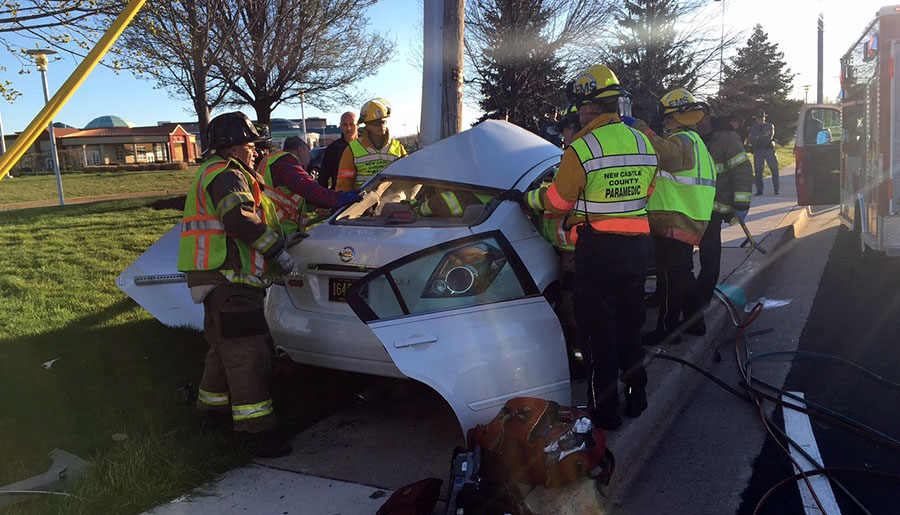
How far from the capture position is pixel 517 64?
67.1ft

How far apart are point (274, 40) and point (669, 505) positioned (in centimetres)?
1227

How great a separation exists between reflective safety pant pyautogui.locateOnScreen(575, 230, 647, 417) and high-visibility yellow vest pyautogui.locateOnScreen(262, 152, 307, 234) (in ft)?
7.96

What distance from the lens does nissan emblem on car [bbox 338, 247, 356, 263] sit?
3.77m

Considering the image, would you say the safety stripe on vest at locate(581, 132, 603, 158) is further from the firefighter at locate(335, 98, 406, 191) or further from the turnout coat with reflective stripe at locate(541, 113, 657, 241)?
the firefighter at locate(335, 98, 406, 191)

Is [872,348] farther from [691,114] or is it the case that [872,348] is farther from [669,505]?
[669,505]

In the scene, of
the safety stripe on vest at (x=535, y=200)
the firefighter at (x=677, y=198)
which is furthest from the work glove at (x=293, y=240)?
the firefighter at (x=677, y=198)

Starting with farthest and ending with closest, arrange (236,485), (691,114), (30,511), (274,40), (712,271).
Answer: (274,40) → (712,271) → (691,114) → (236,485) → (30,511)

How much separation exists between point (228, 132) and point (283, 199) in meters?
1.42

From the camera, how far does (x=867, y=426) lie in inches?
152

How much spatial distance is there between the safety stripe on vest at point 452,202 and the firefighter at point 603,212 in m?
0.87

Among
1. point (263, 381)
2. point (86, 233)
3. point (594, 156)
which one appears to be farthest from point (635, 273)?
point (86, 233)

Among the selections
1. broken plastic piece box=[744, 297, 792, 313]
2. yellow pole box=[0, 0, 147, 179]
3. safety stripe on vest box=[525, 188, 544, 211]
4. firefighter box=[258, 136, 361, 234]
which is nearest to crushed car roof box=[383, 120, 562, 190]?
safety stripe on vest box=[525, 188, 544, 211]

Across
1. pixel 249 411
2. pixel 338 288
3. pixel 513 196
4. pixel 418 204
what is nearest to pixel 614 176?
pixel 513 196

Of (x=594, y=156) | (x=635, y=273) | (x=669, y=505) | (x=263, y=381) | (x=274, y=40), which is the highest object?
(x=274, y=40)
